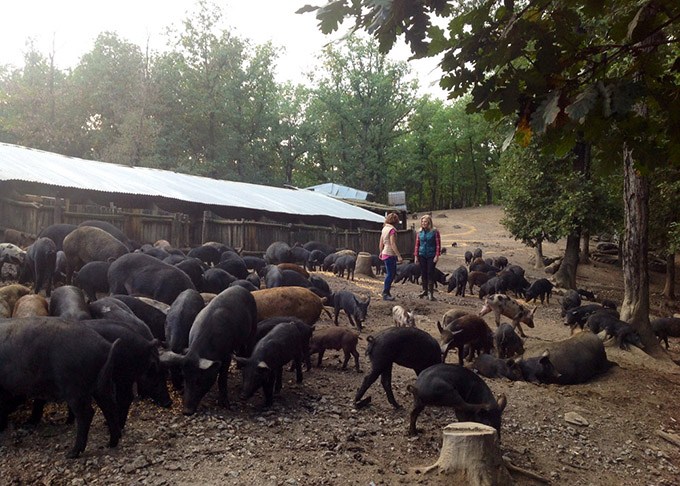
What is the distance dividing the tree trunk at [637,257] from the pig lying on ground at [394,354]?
5.71 m

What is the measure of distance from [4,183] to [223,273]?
8114 millimetres

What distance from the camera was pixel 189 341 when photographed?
552 centimetres

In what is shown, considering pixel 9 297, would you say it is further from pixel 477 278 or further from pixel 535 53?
pixel 477 278

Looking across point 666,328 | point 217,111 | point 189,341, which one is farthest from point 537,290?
point 217,111

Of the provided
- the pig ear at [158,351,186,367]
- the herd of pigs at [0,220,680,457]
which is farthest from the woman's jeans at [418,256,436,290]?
the pig ear at [158,351,186,367]

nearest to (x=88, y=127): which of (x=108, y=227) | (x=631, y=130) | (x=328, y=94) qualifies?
(x=328, y=94)

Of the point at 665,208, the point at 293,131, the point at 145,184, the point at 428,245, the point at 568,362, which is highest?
the point at 293,131

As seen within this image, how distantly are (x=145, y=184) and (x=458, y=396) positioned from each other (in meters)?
16.3

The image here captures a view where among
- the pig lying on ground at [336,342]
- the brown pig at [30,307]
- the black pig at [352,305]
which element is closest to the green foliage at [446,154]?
the black pig at [352,305]

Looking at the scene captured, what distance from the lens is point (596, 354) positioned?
816 cm

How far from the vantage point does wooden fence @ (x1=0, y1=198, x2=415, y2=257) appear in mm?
13469

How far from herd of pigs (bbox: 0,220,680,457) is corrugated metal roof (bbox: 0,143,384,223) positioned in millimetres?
4942

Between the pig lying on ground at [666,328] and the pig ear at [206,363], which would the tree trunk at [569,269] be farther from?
the pig ear at [206,363]

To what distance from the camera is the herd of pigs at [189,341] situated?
4230 millimetres
